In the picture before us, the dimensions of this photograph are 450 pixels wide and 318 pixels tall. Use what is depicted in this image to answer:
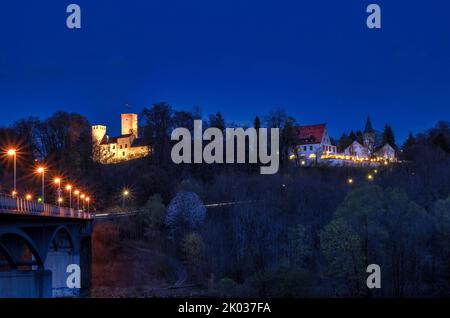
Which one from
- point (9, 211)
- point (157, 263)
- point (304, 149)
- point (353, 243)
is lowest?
point (157, 263)

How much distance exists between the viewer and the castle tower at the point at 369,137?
124312mm

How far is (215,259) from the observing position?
6250 centimetres

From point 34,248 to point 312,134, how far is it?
8966 centimetres

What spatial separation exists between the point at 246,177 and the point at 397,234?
138 ft

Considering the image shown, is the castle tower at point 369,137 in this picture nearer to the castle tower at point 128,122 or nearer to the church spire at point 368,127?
the church spire at point 368,127

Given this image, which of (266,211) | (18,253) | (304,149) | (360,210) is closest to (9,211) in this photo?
(18,253)

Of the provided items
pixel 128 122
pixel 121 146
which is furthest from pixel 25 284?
pixel 128 122

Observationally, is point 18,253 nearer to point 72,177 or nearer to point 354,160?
point 72,177

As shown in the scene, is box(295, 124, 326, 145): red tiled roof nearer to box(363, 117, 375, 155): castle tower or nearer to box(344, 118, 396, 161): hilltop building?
box(344, 118, 396, 161): hilltop building

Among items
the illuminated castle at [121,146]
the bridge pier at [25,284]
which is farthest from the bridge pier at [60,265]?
the illuminated castle at [121,146]

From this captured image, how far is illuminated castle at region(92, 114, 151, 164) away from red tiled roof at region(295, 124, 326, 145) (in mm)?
31787

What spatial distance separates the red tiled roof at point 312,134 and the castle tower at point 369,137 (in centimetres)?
1014

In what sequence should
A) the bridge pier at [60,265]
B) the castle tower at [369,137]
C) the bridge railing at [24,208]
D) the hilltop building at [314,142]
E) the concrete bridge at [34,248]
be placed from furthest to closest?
1. the castle tower at [369,137]
2. the hilltop building at [314,142]
3. the bridge pier at [60,265]
4. the concrete bridge at [34,248]
5. the bridge railing at [24,208]
